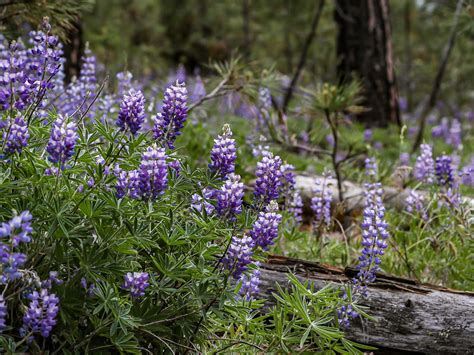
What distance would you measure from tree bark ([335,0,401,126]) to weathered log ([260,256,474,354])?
5.28 m

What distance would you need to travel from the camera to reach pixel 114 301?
7.36 ft

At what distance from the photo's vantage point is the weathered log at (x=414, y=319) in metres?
3.07

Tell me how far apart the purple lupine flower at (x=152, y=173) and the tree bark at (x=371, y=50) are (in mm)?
6276

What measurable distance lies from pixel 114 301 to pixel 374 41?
6.71 meters

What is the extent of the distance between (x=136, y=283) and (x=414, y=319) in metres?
1.49

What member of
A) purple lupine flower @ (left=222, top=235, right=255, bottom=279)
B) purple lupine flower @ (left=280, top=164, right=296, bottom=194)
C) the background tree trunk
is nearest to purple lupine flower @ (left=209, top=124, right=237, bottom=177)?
purple lupine flower @ (left=222, top=235, right=255, bottom=279)

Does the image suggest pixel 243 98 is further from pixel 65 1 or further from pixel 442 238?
pixel 442 238

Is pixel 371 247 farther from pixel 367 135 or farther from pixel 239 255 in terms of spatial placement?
pixel 367 135

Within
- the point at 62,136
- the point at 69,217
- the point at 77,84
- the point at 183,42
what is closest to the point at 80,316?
the point at 69,217

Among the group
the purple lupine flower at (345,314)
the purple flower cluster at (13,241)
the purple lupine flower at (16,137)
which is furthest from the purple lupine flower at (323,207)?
the purple flower cluster at (13,241)

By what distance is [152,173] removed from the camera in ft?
7.14

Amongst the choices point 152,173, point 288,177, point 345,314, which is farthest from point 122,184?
point 288,177

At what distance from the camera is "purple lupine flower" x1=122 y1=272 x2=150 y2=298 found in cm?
225

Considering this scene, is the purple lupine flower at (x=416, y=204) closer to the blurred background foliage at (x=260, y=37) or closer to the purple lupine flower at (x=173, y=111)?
the purple lupine flower at (x=173, y=111)
